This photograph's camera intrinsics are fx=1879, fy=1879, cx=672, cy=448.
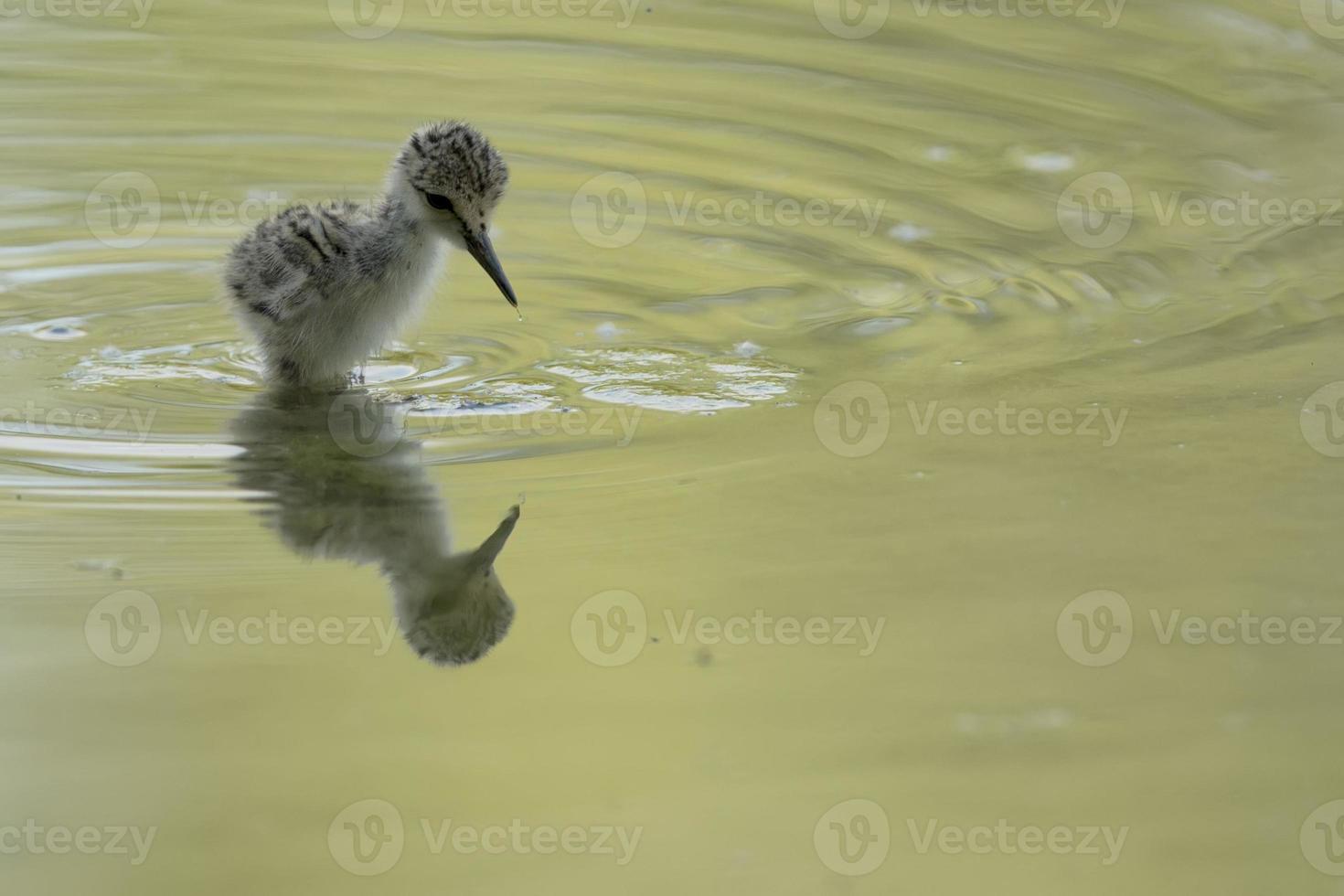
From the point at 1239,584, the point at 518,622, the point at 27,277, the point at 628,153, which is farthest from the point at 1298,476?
the point at 27,277

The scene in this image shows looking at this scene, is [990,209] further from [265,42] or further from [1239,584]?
[265,42]

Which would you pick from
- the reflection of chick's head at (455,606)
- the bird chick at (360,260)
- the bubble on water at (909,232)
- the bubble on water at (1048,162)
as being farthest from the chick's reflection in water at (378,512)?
the bubble on water at (1048,162)

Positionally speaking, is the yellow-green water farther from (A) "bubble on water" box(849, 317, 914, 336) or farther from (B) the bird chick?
(B) the bird chick

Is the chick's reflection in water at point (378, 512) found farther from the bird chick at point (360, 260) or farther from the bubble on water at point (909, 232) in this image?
the bubble on water at point (909, 232)

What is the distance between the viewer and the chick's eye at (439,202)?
4.89 m

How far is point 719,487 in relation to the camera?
4074 mm

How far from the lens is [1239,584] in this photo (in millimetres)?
3729

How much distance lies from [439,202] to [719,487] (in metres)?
1.32

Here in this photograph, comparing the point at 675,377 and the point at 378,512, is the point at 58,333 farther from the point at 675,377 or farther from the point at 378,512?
the point at 675,377

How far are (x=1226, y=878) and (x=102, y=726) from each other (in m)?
1.85

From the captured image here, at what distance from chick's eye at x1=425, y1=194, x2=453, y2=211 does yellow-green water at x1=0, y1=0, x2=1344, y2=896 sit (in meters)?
0.42

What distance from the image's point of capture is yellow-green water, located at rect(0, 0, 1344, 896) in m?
3.00

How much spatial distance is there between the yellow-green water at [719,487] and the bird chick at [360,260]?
164 mm

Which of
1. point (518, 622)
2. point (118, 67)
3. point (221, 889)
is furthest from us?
point (118, 67)
